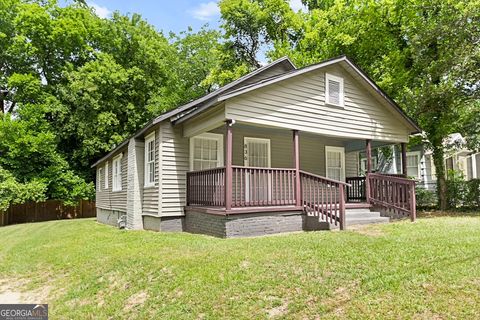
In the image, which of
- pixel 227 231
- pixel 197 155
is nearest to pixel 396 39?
pixel 197 155

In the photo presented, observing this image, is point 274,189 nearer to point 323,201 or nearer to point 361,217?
point 323,201

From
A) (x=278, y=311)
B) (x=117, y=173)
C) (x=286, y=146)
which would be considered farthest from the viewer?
(x=117, y=173)

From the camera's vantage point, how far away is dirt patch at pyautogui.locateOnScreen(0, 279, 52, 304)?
5.92 meters

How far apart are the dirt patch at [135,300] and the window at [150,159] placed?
589 centimetres

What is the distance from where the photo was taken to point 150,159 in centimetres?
1148

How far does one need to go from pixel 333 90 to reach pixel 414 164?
553 inches

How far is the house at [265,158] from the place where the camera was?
914cm

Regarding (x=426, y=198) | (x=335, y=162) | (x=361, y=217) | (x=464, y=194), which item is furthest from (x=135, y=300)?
(x=426, y=198)

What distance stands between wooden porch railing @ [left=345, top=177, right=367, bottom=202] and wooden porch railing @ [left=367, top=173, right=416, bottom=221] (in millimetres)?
1684

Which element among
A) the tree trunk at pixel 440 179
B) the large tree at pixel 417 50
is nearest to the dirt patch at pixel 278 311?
the large tree at pixel 417 50

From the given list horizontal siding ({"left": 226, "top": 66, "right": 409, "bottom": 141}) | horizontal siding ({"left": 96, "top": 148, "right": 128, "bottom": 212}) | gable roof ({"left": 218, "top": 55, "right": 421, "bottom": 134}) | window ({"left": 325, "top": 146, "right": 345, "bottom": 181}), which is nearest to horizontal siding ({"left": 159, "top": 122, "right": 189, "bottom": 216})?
horizontal siding ({"left": 226, "top": 66, "right": 409, "bottom": 141})

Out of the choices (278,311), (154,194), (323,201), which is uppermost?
(154,194)

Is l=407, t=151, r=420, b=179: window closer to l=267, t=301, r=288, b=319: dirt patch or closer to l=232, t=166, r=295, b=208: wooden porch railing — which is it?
l=232, t=166, r=295, b=208: wooden porch railing

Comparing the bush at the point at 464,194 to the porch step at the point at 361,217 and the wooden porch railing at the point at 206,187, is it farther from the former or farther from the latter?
the wooden porch railing at the point at 206,187
